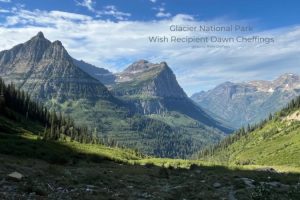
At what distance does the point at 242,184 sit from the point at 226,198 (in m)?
8.47

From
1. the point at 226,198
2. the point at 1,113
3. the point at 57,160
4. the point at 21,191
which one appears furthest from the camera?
the point at 1,113

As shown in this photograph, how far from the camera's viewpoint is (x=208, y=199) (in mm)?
32500

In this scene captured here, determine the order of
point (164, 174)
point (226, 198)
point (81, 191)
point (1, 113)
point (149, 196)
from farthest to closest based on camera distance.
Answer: point (1, 113), point (164, 174), point (226, 198), point (149, 196), point (81, 191)

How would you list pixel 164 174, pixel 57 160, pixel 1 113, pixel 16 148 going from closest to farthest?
pixel 164 174 < pixel 57 160 < pixel 16 148 < pixel 1 113

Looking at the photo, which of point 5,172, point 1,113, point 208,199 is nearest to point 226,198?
point 208,199

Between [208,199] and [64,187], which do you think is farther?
[208,199]

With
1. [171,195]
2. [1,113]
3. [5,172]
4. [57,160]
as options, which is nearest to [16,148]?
[57,160]

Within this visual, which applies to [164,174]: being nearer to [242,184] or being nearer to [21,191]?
[242,184]

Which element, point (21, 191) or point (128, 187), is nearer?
point (21, 191)

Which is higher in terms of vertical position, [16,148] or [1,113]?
[1,113]

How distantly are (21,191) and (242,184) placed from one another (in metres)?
23.8

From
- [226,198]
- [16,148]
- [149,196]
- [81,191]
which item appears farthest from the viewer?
[16,148]

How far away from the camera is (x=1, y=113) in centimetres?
17712

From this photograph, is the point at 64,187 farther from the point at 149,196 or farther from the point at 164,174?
the point at 164,174
